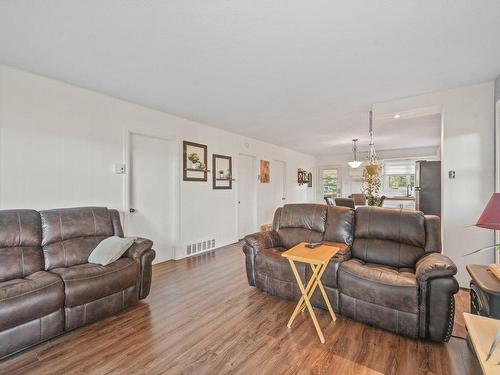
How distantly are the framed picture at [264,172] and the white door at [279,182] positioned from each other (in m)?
0.40

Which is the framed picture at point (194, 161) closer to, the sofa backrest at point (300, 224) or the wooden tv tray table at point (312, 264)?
the sofa backrest at point (300, 224)

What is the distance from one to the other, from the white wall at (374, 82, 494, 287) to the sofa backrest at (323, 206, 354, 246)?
52.7 inches

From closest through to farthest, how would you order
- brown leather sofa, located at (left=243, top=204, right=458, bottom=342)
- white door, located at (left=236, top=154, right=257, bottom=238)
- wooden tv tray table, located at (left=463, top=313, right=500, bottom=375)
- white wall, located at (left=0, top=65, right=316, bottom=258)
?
wooden tv tray table, located at (left=463, top=313, right=500, bottom=375)
brown leather sofa, located at (left=243, top=204, right=458, bottom=342)
white wall, located at (left=0, top=65, right=316, bottom=258)
white door, located at (left=236, top=154, right=257, bottom=238)

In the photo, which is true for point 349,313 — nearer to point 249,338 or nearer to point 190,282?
point 249,338

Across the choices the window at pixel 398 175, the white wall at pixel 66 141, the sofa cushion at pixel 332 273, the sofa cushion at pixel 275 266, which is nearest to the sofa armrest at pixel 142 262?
the white wall at pixel 66 141

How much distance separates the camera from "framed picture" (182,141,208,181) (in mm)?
4520

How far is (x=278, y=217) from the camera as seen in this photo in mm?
3645

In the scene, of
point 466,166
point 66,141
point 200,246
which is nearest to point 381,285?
point 466,166

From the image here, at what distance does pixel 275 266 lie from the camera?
2.87 metres

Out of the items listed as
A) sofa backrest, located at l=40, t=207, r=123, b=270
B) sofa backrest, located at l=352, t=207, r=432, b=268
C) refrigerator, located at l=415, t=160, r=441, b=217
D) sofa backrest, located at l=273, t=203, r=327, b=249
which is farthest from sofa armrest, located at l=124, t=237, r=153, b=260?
refrigerator, located at l=415, t=160, r=441, b=217

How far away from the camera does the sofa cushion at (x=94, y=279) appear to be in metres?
2.16

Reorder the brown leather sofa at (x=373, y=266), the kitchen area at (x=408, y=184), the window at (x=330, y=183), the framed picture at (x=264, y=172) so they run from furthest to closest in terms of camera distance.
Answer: the window at (x=330, y=183), the framed picture at (x=264, y=172), the kitchen area at (x=408, y=184), the brown leather sofa at (x=373, y=266)

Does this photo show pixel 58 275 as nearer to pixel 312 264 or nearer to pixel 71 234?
pixel 71 234

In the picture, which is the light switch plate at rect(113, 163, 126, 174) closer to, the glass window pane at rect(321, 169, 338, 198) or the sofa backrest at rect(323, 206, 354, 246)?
the sofa backrest at rect(323, 206, 354, 246)
